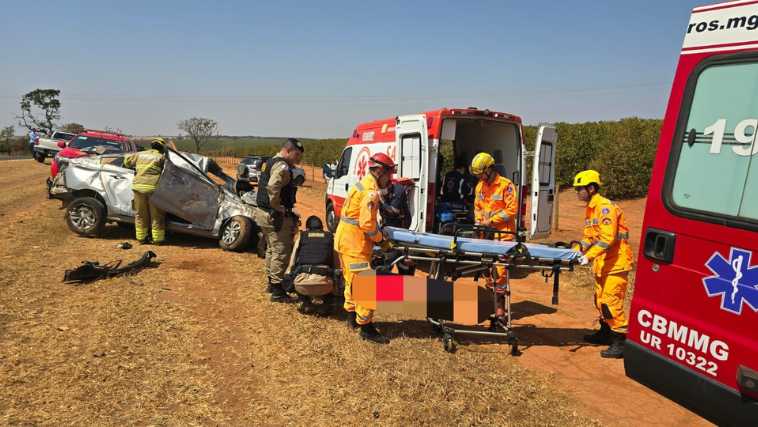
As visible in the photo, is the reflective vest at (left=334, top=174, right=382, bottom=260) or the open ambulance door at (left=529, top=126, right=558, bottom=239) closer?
the reflective vest at (left=334, top=174, right=382, bottom=260)

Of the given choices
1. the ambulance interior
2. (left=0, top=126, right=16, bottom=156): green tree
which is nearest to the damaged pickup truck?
the ambulance interior

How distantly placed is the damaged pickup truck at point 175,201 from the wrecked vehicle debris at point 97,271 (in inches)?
61.6

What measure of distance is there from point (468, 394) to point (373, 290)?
1384 millimetres

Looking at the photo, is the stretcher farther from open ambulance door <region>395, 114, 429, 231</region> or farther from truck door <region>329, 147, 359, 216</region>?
truck door <region>329, 147, 359, 216</region>

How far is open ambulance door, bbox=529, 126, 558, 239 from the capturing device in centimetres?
758

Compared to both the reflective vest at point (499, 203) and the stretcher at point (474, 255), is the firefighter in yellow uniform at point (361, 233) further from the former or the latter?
A: the reflective vest at point (499, 203)

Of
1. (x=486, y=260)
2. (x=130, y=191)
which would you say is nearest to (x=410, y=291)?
(x=486, y=260)

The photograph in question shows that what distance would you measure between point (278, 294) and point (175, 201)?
3.36 m

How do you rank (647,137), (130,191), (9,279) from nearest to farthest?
(9,279) → (130,191) → (647,137)

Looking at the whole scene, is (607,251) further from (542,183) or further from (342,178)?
(342,178)

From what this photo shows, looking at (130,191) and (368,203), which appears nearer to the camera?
(368,203)

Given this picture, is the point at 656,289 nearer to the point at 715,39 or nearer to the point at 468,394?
the point at 715,39

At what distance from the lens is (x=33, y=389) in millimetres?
3648

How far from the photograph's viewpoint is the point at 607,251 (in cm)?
496
